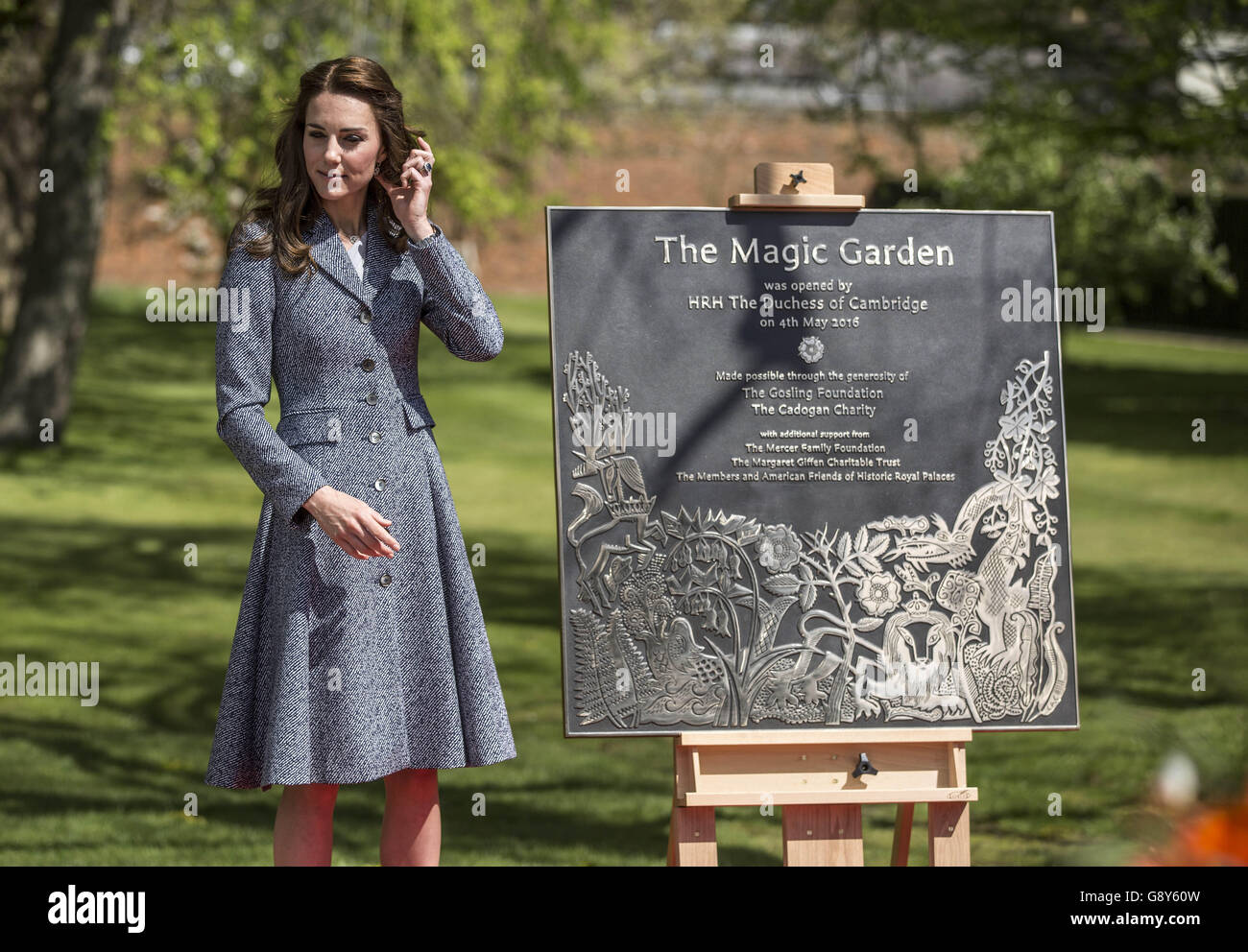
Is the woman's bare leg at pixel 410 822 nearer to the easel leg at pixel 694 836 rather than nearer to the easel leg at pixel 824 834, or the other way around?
the easel leg at pixel 694 836

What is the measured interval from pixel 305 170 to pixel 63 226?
13.8 metres

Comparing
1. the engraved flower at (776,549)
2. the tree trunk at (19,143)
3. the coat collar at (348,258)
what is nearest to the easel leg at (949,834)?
the engraved flower at (776,549)

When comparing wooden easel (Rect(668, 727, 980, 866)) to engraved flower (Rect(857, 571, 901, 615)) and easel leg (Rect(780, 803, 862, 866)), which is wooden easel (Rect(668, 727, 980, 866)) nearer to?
easel leg (Rect(780, 803, 862, 866))

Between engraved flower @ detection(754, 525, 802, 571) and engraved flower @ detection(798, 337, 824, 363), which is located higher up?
engraved flower @ detection(798, 337, 824, 363)

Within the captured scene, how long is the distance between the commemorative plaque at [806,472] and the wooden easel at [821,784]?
6 cm

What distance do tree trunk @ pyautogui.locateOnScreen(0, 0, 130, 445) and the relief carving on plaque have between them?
40.7 feet

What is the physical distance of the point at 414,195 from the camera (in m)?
3.58

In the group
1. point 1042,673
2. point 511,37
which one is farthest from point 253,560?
point 511,37

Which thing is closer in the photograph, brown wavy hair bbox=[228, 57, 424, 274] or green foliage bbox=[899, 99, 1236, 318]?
brown wavy hair bbox=[228, 57, 424, 274]

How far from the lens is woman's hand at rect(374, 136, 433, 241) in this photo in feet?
11.7

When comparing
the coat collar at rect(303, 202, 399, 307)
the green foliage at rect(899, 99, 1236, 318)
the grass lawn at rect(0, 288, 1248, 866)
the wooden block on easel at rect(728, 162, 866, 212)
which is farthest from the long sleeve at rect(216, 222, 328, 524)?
the green foliage at rect(899, 99, 1236, 318)

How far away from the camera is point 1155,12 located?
9.85 metres

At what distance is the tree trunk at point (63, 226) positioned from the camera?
15.4 m
